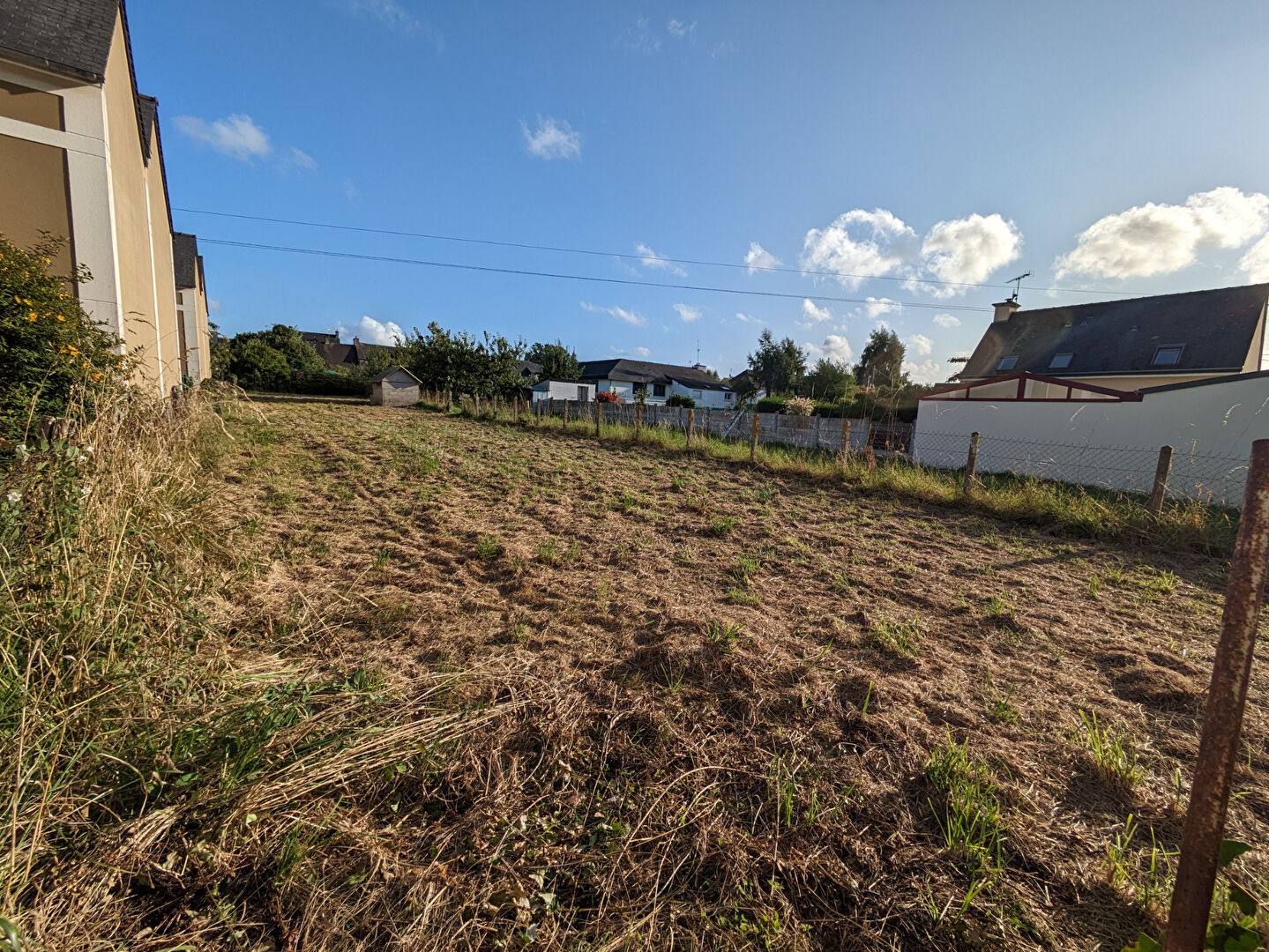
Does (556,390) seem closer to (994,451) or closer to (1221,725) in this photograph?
(994,451)

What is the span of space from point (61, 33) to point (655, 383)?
122ft

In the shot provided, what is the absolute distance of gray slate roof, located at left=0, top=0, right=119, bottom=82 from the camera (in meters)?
6.43

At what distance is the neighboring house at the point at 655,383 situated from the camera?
140 ft

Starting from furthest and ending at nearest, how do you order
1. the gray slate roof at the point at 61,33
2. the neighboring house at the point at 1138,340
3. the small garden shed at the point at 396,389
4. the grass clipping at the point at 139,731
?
the small garden shed at the point at 396,389 < the neighboring house at the point at 1138,340 < the gray slate roof at the point at 61,33 < the grass clipping at the point at 139,731

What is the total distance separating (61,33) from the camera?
6855 mm

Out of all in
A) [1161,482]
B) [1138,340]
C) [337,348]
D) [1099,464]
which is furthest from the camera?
[337,348]

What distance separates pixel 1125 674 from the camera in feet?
9.65

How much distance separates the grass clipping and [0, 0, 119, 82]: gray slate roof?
7853 millimetres

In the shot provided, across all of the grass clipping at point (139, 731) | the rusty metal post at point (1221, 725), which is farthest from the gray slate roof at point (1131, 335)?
the grass clipping at point (139, 731)

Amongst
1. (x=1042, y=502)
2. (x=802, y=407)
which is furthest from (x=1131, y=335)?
(x=1042, y=502)

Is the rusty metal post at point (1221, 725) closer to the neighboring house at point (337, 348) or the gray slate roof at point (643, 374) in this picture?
the gray slate roof at point (643, 374)

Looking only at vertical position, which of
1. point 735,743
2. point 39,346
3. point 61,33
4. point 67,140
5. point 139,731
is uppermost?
point 61,33

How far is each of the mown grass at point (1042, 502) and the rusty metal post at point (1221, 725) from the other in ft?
21.4

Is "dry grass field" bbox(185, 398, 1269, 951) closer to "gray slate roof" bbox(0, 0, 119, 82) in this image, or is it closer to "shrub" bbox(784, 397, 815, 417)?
"gray slate roof" bbox(0, 0, 119, 82)
